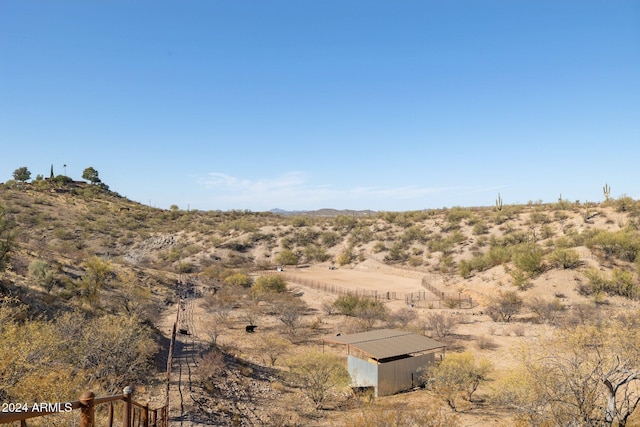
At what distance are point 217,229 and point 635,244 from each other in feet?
236

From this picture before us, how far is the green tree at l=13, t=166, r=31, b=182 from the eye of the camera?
336ft

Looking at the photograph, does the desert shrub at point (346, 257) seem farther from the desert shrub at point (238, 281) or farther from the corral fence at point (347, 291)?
the desert shrub at point (238, 281)

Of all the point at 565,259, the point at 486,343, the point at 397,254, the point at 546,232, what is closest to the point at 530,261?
the point at 565,259

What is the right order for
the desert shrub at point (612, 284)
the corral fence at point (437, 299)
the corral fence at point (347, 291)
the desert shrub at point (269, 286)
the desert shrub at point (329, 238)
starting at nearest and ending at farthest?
the desert shrub at point (612, 284), the corral fence at point (437, 299), the corral fence at point (347, 291), the desert shrub at point (269, 286), the desert shrub at point (329, 238)

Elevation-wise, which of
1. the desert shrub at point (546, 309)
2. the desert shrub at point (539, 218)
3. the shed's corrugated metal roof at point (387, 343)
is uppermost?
the desert shrub at point (539, 218)

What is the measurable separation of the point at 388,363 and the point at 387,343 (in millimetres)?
2412

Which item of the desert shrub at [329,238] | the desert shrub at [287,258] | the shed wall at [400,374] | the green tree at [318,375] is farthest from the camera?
the desert shrub at [329,238]

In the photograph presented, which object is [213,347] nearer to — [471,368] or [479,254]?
[471,368]

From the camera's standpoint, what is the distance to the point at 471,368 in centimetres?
2112

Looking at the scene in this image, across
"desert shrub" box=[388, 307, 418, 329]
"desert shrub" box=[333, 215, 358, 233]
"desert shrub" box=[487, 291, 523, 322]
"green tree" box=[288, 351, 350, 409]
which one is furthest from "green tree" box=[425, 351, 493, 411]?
"desert shrub" box=[333, 215, 358, 233]

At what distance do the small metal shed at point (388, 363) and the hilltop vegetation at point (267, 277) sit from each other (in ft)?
8.35

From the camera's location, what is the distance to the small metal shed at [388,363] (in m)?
22.0

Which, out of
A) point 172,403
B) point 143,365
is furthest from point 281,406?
point 143,365

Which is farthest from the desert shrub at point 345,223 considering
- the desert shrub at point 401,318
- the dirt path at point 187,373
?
the dirt path at point 187,373
